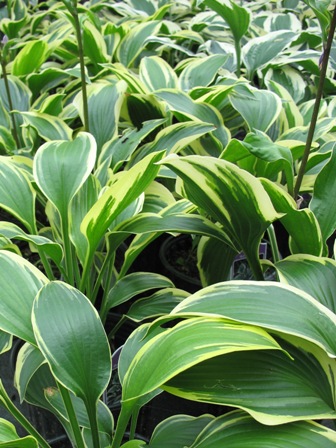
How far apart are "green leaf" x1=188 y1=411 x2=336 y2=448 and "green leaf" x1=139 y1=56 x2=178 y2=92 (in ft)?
2.69

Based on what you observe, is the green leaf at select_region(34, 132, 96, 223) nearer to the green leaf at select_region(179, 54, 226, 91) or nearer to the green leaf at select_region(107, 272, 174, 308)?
the green leaf at select_region(107, 272, 174, 308)

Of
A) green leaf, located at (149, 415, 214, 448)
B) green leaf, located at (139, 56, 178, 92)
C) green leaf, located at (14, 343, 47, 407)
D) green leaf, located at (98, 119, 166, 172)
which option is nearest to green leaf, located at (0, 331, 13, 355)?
green leaf, located at (14, 343, 47, 407)

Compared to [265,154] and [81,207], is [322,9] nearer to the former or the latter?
[265,154]

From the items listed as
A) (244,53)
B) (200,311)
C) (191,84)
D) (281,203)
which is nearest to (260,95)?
(191,84)

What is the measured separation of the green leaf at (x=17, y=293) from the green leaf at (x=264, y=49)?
0.91 m

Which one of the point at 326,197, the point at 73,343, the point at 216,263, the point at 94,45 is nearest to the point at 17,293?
the point at 73,343

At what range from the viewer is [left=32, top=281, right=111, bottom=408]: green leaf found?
0.56 metres

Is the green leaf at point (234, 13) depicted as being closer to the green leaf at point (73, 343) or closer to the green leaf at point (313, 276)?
the green leaf at point (313, 276)

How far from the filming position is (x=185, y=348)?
506 mm

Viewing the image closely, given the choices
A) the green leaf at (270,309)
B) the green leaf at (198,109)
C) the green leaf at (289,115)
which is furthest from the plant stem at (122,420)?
the green leaf at (289,115)

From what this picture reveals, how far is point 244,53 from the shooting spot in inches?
53.8

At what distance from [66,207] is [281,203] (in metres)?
0.32

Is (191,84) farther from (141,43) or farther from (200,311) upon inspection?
(200,311)

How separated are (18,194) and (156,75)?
52cm
